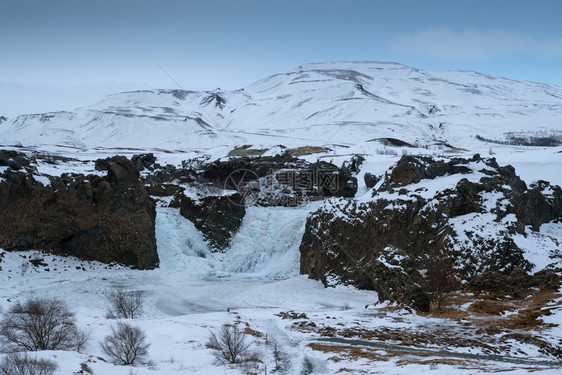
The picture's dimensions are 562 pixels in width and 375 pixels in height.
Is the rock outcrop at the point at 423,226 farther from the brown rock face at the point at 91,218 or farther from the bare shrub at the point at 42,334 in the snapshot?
the bare shrub at the point at 42,334

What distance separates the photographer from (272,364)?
16484 mm

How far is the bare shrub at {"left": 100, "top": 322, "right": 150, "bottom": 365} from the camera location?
15844 millimetres

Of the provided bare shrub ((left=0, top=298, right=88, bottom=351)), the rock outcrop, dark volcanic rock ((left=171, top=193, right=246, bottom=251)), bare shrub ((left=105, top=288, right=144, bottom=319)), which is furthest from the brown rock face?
bare shrub ((left=0, top=298, right=88, bottom=351))

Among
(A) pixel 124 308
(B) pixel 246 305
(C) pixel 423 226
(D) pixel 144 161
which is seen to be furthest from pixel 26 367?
(D) pixel 144 161

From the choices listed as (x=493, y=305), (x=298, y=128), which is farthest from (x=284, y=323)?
(x=298, y=128)

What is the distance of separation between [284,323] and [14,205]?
24226 millimetres

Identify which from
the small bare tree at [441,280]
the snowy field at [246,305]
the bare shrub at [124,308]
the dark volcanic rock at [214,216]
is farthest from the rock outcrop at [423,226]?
the bare shrub at [124,308]

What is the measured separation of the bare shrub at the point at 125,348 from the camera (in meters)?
15.8

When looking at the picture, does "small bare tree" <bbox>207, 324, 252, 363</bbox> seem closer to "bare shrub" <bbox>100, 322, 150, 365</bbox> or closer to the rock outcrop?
"bare shrub" <bbox>100, 322, 150, 365</bbox>

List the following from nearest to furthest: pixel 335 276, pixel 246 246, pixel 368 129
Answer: pixel 335 276 < pixel 246 246 < pixel 368 129

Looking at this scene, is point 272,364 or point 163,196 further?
point 163,196

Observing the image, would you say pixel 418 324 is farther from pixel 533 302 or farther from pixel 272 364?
pixel 272 364

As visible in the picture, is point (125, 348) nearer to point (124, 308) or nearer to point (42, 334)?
point (42, 334)

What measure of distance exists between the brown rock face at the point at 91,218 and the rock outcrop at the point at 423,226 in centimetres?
1331
